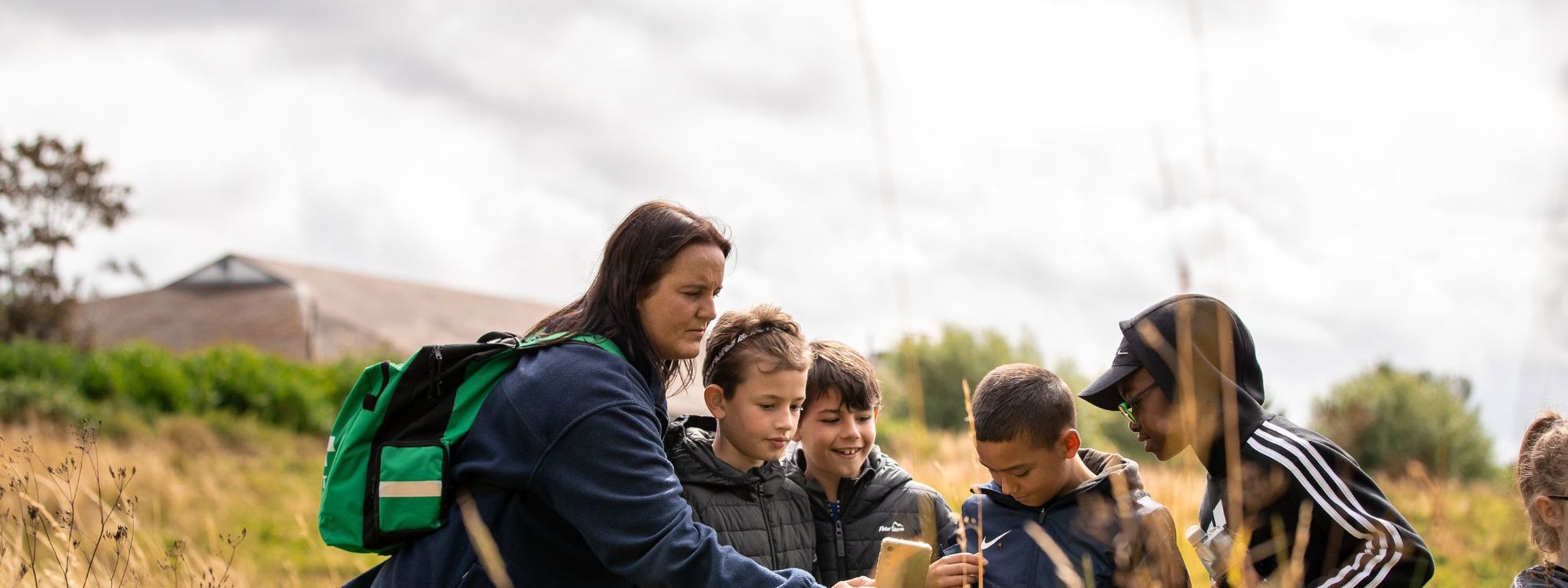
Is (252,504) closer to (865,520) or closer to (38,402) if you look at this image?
(38,402)

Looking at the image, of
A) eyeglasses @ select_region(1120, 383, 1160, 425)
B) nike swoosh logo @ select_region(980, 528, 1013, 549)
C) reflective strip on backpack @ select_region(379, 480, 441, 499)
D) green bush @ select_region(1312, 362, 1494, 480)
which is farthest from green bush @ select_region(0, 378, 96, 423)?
green bush @ select_region(1312, 362, 1494, 480)

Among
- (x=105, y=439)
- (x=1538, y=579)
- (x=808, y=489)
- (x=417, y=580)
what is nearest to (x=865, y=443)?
(x=808, y=489)

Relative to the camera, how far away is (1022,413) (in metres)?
2.97

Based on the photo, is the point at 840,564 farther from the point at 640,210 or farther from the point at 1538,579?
the point at 1538,579

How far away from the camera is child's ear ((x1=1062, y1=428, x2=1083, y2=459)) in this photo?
3029 millimetres

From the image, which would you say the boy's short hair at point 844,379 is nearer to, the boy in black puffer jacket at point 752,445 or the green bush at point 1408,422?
the boy in black puffer jacket at point 752,445

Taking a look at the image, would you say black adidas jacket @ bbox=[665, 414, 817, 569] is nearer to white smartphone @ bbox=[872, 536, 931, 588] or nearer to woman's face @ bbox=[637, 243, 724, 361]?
woman's face @ bbox=[637, 243, 724, 361]

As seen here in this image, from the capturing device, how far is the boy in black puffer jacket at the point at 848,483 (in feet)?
11.6

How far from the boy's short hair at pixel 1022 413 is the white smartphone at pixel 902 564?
2.37ft

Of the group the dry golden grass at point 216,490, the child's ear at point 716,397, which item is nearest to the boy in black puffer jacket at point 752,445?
the child's ear at point 716,397

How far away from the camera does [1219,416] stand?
277 cm

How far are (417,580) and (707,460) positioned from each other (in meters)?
1.01

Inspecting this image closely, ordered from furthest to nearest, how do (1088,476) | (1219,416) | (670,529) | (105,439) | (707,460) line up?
(105,439) → (707,460) → (1088,476) → (1219,416) → (670,529)

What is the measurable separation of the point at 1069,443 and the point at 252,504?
15613 mm
